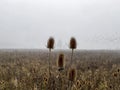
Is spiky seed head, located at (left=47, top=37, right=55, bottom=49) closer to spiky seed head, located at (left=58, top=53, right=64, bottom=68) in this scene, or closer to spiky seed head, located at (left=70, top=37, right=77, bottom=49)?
spiky seed head, located at (left=58, top=53, right=64, bottom=68)

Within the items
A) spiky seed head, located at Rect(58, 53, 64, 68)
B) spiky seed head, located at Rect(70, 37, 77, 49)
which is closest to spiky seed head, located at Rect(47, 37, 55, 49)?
spiky seed head, located at Rect(58, 53, 64, 68)

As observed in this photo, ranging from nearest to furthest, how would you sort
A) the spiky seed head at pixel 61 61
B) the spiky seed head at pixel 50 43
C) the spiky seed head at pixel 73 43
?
the spiky seed head at pixel 61 61, the spiky seed head at pixel 73 43, the spiky seed head at pixel 50 43

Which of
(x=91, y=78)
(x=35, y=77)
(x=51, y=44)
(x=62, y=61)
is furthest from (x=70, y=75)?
(x=91, y=78)

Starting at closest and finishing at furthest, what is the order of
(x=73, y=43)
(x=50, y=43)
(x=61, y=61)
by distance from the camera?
(x=61, y=61), (x=73, y=43), (x=50, y=43)

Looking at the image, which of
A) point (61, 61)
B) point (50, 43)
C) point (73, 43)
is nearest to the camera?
point (61, 61)

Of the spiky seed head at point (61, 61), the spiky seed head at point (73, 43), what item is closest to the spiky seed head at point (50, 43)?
the spiky seed head at point (61, 61)

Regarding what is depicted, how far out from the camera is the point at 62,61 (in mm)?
6926

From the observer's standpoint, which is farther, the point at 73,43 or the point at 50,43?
the point at 50,43

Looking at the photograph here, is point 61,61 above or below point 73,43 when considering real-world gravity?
below

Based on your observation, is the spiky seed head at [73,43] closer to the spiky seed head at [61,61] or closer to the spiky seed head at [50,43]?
Result: the spiky seed head at [61,61]

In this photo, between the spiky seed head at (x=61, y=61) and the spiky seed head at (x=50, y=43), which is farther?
the spiky seed head at (x=50, y=43)

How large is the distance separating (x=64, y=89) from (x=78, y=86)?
1057 millimetres

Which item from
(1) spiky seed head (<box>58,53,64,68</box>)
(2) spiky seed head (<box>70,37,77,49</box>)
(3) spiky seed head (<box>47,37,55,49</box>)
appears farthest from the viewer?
(3) spiky seed head (<box>47,37,55,49</box>)

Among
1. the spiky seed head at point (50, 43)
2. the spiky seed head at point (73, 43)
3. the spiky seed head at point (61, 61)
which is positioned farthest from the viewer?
the spiky seed head at point (50, 43)
